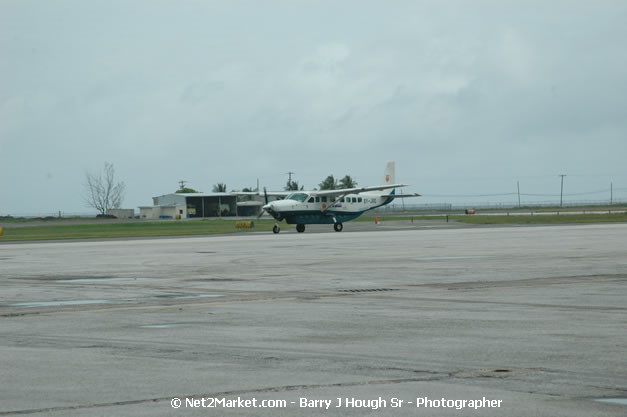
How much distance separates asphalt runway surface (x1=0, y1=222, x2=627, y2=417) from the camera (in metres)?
6.83

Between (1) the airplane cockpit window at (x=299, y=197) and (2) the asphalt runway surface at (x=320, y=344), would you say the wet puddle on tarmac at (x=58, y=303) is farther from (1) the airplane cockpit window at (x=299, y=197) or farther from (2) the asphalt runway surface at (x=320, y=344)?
(1) the airplane cockpit window at (x=299, y=197)

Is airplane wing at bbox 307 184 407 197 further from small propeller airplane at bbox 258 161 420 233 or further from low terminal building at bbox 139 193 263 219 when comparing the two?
low terminal building at bbox 139 193 263 219

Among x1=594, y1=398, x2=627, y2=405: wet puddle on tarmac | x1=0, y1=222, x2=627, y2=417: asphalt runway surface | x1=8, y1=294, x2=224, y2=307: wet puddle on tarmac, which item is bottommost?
x1=594, y1=398, x2=627, y2=405: wet puddle on tarmac

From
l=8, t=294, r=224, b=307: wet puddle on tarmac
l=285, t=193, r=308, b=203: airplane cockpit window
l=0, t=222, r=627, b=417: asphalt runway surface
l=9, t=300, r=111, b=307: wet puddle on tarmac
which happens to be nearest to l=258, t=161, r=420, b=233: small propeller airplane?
l=285, t=193, r=308, b=203: airplane cockpit window

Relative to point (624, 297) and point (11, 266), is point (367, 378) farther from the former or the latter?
point (11, 266)

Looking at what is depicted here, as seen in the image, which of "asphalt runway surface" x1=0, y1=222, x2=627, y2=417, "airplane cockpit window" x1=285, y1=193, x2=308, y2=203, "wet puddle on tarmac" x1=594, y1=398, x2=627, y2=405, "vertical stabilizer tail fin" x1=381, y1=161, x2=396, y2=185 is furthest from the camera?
"vertical stabilizer tail fin" x1=381, y1=161, x2=396, y2=185

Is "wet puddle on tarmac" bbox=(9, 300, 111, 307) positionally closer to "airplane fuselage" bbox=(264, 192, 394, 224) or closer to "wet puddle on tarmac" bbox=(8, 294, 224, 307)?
"wet puddle on tarmac" bbox=(8, 294, 224, 307)

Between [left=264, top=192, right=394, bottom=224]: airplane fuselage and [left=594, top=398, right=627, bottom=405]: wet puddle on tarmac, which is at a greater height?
[left=264, top=192, right=394, bottom=224]: airplane fuselage

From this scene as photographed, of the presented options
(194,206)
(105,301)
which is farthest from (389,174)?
(194,206)

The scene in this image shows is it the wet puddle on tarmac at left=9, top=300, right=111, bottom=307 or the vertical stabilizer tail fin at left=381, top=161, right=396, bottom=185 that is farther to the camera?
the vertical stabilizer tail fin at left=381, top=161, right=396, bottom=185

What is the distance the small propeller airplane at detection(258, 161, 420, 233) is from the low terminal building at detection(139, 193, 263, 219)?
3187 inches

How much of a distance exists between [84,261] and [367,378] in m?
22.8

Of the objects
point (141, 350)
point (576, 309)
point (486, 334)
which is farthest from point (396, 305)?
point (141, 350)

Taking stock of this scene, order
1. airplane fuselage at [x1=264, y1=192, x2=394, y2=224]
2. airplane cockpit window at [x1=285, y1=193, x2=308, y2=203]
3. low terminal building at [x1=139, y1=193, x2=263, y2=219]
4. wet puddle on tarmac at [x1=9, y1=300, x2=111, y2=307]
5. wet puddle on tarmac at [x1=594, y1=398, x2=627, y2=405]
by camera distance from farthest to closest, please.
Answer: low terminal building at [x1=139, y1=193, x2=263, y2=219] < airplane cockpit window at [x1=285, y1=193, x2=308, y2=203] < airplane fuselage at [x1=264, y1=192, x2=394, y2=224] < wet puddle on tarmac at [x1=9, y1=300, x2=111, y2=307] < wet puddle on tarmac at [x1=594, y1=398, x2=627, y2=405]
